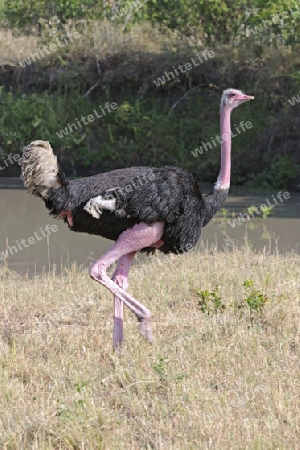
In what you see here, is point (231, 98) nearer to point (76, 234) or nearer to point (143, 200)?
point (143, 200)

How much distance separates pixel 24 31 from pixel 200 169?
5.63 metres

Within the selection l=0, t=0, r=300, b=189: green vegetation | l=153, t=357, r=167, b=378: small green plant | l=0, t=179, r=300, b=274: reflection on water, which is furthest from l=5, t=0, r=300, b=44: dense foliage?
l=153, t=357, r=167, b=378: small green plant

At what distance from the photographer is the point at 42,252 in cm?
1091

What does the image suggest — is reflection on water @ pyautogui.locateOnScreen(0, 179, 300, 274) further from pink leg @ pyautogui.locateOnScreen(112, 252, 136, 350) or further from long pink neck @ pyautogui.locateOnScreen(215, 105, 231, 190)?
pink leg @ pyautogui.locateOnScreen(112, 252, 136, 350)

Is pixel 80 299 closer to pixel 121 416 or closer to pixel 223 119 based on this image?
pixel 223 119

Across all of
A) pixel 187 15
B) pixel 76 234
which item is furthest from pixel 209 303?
pixel 187 15

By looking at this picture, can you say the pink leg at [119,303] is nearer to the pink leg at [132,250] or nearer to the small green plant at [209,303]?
the pink leg at [132,250]

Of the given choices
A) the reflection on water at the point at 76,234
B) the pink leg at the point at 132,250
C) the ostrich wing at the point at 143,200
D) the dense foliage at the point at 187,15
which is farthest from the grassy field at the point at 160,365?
the dense foliage at the point at 187,15

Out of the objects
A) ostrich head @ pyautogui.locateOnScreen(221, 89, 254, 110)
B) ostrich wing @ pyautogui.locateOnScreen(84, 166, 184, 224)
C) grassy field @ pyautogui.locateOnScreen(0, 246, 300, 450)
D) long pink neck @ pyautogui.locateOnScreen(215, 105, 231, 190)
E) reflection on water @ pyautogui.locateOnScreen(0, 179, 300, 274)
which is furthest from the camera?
reflection on water @ pyautogui.locateOnScreen(0, 179, 300, 274)

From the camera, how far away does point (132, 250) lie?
605cm

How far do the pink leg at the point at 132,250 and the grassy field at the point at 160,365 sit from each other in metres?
0.17

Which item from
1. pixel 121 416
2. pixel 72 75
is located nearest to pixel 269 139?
pixel 72 75

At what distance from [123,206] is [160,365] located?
1.14m

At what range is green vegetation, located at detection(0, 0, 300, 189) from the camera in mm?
15930
